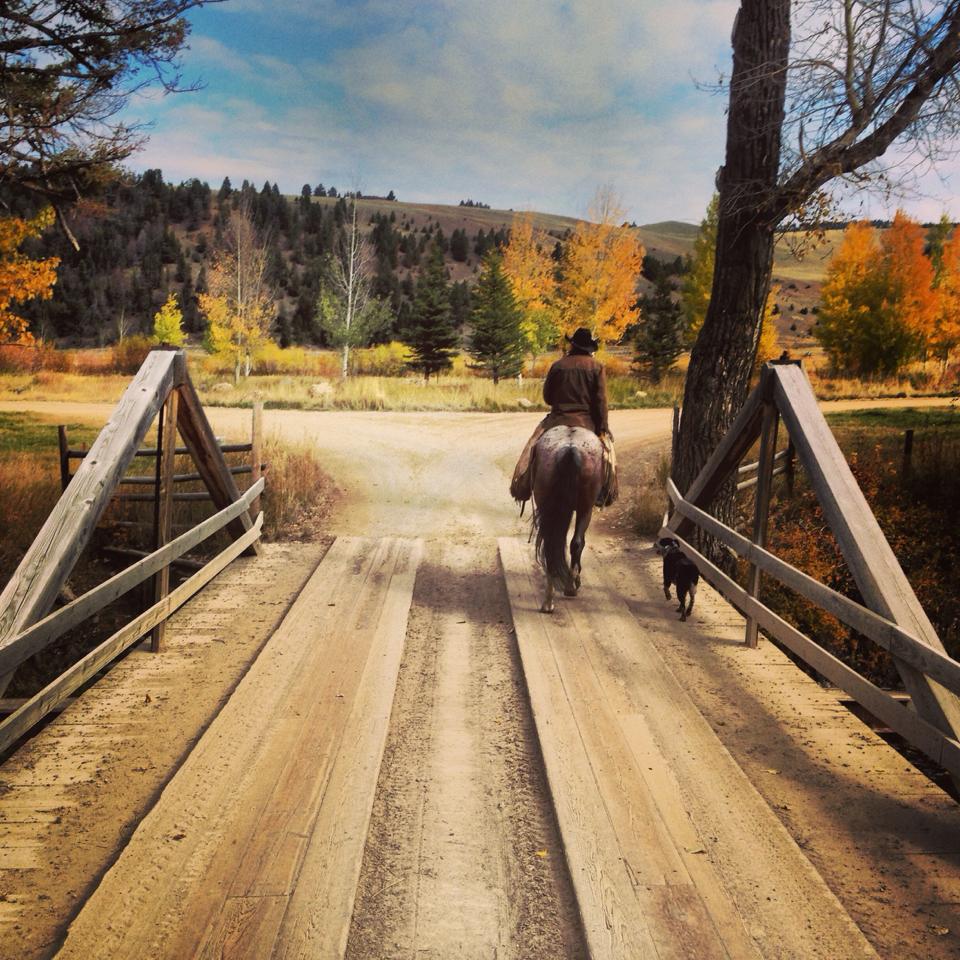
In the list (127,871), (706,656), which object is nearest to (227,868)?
(127,871)

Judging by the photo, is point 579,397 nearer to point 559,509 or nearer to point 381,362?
point 559,509

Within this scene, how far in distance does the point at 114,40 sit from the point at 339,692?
9.97 metres

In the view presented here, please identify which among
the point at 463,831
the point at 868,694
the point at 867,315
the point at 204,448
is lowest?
the point at 463,831

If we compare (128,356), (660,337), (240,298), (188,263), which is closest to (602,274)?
(660,337)

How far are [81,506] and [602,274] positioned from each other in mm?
32135

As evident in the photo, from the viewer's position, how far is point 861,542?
12.5ft

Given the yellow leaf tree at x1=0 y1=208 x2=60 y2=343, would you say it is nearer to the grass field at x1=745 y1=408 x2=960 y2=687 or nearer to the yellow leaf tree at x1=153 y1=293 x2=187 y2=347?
the grass field at x1=745 y1=408 x2=960 y2=687

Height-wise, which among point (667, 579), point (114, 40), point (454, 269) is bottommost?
point (667, 579)

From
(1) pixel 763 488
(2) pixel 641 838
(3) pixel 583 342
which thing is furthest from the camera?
(3) pixel 583 342

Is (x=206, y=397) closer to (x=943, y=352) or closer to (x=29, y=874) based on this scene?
(x=29, y=874)

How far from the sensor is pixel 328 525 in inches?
418

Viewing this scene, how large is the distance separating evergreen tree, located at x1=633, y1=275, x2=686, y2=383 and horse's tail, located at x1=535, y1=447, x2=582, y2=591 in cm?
2743

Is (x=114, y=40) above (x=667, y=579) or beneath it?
Answer: above

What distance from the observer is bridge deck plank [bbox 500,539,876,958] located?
263cm
